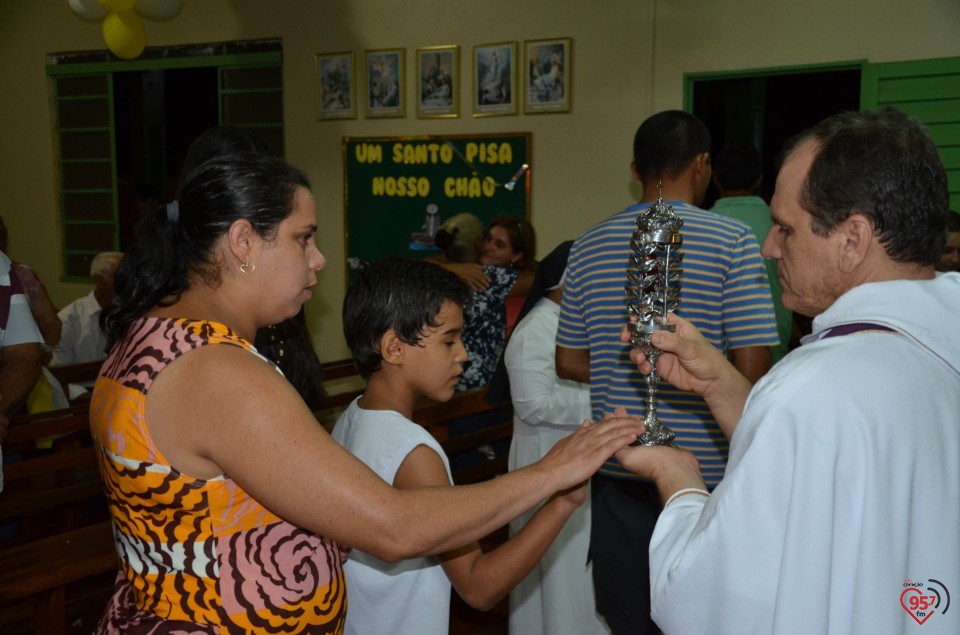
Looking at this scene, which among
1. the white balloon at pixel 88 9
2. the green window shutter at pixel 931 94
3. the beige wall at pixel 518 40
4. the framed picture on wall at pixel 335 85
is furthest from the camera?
the framed picture on wall at pixel 335 85

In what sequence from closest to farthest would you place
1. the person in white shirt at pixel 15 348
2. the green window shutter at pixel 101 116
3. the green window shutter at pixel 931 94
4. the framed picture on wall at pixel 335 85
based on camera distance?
the person in white shirt at pixel 15 348 < the green window shutter at pixel 931 94 < the framed picture on wall at pixel 335 85 < the green window shutter at pixel 101 116

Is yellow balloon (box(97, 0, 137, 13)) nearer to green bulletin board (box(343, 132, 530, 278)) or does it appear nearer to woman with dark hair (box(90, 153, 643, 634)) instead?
green bulletin board (box(343, 132, 530, 278))

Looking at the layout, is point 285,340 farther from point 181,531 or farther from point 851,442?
point 851,442

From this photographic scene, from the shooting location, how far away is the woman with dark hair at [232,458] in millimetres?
1386

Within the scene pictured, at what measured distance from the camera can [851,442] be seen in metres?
1.26

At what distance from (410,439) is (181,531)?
547 mm

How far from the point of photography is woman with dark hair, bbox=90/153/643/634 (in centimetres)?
139

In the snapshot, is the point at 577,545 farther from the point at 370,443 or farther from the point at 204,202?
the point at 204,202

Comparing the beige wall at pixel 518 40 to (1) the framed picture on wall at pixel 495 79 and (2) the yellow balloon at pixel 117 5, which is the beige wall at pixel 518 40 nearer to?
(1) the framed picture on wall at pixel 495 79

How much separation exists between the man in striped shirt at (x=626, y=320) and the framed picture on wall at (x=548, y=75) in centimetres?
365

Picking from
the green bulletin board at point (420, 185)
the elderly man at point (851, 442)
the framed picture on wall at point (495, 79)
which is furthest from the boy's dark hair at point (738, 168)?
the elderly man at point (851, 442)

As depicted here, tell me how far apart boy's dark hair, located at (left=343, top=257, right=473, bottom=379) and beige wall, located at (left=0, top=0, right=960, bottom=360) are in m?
4.31

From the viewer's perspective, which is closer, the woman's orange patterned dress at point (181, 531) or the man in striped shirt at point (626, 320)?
the woman's orange patterned dress at point (181, 531)

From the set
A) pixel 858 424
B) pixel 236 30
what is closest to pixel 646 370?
pixel 858 424
